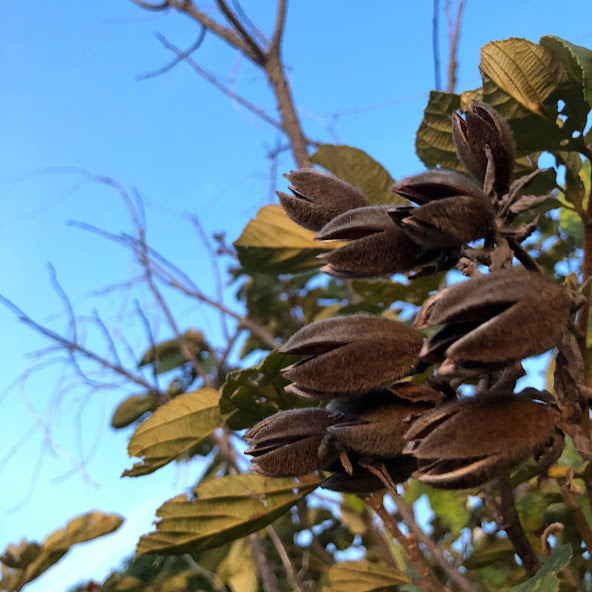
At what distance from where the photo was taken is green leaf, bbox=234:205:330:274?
52.0 inches

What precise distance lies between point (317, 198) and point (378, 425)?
35 cm

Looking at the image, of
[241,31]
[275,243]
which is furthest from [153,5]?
[275,243]

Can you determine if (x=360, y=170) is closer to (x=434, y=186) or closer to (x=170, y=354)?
(x=434, y=186)

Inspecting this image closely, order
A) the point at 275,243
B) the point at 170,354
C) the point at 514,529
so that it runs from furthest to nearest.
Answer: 1. the point at 170,354
2. the point at 275,243
3. the point at 514,529

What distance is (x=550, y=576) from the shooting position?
0.71 m

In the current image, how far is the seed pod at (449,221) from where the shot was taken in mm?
715

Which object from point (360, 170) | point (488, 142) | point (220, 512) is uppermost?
point (360, 170)

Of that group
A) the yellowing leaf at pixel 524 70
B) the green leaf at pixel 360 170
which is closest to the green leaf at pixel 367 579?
the green leaf at pixel 360 170

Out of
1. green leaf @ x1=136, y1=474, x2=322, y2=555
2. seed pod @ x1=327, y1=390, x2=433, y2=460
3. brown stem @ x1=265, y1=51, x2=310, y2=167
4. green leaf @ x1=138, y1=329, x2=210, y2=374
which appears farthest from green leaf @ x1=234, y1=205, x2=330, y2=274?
green leaf @ x1=138, y1=329, x2=210, y2=374

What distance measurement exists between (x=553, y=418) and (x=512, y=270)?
171 mm

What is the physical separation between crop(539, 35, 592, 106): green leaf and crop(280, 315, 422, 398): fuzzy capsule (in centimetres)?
48

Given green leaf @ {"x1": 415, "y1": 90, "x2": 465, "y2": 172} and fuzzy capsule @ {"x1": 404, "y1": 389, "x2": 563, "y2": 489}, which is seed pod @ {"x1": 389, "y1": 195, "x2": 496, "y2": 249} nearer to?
fuzzy capsule @ {"x1": 404, "y1": 389, "x2": 563, "y2": 489}

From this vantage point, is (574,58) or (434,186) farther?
(574,58)

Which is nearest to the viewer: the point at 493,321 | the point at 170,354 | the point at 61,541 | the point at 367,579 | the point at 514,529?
the point at 493,321
